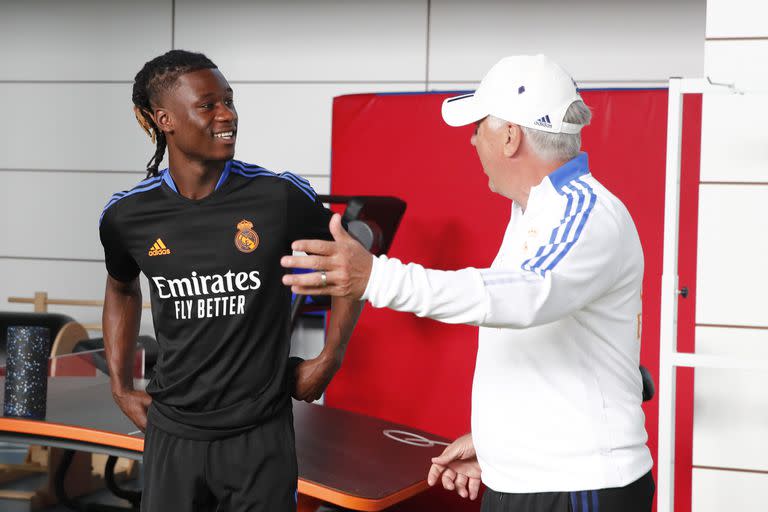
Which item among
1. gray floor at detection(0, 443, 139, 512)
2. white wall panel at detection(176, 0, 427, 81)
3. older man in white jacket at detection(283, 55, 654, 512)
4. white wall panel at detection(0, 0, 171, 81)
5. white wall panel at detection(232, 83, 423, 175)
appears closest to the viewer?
older man in white jacket at detection(283, 55, 654, 512)

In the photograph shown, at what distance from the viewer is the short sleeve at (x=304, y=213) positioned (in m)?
1.58

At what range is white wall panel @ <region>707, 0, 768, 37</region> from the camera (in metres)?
2.30

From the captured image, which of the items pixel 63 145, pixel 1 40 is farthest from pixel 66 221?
pixel 1 40

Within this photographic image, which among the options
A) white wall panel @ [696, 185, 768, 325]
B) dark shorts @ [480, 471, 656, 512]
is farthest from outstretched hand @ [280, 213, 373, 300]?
white wall panel @ [696, 185, 768, 325]

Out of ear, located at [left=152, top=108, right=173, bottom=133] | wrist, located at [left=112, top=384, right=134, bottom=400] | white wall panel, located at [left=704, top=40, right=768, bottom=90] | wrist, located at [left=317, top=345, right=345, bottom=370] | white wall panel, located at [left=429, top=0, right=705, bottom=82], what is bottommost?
wrist, located at [left=112, top=384, right=134, bottom=400]

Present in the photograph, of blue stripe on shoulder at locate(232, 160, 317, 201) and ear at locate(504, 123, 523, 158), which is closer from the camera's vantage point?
ear at locate(504, 123, 523, 158)

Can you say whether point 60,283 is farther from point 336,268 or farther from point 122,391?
point 336,268

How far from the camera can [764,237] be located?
7.72 feet

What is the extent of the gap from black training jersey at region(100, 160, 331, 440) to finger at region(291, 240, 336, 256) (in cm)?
53

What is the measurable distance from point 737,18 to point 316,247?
5.88 feet

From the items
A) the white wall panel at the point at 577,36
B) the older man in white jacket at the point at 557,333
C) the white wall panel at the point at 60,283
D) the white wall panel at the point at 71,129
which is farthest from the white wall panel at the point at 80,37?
the older man in white jacket at the point at 557,333

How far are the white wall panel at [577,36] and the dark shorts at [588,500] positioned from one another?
3292 millimetres

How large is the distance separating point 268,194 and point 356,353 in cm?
167

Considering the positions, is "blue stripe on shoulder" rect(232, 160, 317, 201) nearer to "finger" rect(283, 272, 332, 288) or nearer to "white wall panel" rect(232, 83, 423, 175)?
"finger" rect(283, 272, 332, 288)
